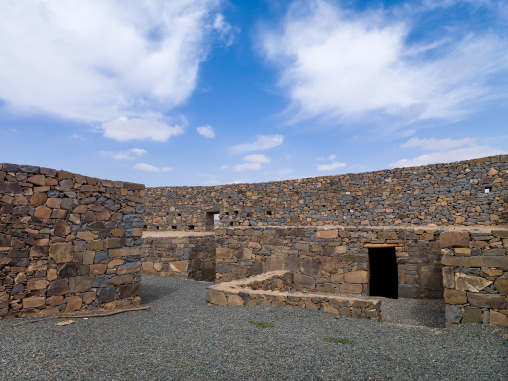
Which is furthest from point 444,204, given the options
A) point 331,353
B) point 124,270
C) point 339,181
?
point 124,270

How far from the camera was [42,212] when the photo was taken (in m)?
6.14

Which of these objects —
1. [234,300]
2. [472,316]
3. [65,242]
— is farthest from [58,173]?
[472,316]

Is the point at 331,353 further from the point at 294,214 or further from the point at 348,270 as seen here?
the point at 294,214

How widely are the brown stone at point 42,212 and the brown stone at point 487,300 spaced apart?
27.3 feet

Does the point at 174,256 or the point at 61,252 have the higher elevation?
the point at 61,252

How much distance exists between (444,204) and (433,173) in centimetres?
A: 141

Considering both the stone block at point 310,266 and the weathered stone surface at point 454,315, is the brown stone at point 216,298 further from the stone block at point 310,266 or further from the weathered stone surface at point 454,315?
the weathered stone surface at point 454,315

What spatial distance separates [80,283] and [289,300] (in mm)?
4522

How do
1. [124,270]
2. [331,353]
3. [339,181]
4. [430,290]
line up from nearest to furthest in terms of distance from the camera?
[331,353], [124,270], [430,290], [339,181]

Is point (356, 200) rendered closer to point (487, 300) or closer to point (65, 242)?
point (487, 300)

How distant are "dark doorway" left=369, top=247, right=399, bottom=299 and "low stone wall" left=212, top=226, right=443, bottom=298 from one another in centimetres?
302

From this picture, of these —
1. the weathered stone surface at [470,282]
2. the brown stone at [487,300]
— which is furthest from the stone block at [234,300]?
the brown stone at [487,300]

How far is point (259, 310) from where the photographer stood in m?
6.76

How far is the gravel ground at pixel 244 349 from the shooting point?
3787mm
